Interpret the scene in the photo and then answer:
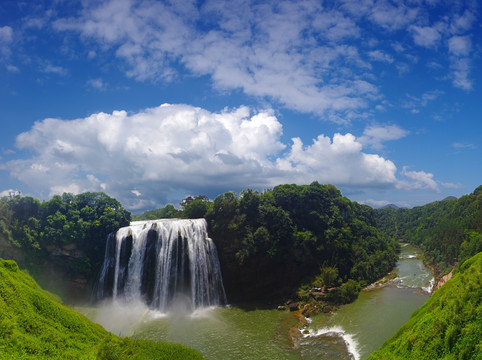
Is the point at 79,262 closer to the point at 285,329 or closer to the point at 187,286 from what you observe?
the point at 187,286

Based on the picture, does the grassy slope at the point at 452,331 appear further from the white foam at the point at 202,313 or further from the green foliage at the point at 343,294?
the white foam at the point at 202,313

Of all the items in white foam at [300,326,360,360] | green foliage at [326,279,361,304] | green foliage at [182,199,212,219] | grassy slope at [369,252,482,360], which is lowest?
white foam at [300,326,360,360]

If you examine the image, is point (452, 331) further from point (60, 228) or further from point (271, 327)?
point (60, 228)

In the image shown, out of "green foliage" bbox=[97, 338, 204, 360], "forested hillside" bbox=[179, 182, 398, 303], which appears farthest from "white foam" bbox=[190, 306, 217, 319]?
"green foliage" bbox=[97, 338, 204, 360]

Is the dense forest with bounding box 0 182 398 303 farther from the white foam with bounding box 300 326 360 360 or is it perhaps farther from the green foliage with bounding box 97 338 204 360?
the green foliage with bounding box 97 338 204 360

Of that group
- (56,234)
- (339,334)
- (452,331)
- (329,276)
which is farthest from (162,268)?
(452,331)

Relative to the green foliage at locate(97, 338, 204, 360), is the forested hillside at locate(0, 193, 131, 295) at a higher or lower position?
higher

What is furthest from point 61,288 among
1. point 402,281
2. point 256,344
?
point 402,281
